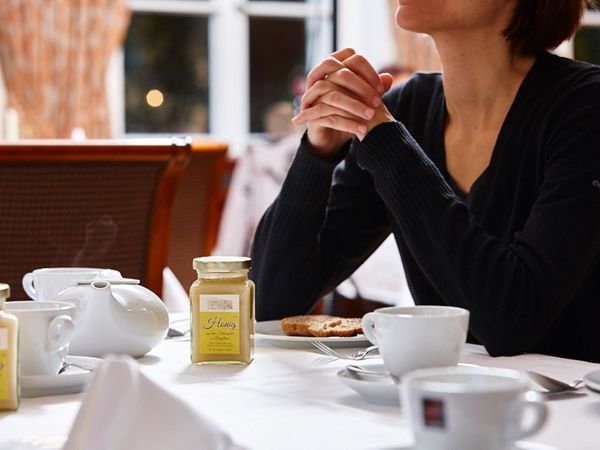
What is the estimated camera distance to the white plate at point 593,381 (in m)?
0.97

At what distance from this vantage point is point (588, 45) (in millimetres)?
6816

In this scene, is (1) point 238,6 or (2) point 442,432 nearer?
(2) point 442,432

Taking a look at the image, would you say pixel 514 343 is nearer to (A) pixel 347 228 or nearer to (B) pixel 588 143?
(B) pixel 588 143

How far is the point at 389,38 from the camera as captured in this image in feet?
20.9

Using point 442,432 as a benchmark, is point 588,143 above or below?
above

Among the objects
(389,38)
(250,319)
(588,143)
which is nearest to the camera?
(250,319)

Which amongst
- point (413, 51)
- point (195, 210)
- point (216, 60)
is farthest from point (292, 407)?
point (413, 51)

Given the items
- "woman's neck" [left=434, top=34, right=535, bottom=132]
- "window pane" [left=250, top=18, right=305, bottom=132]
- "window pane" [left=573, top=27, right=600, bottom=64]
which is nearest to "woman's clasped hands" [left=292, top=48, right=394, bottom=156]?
"woman's neck" [left=434, top=34, right=535, bottom=132]

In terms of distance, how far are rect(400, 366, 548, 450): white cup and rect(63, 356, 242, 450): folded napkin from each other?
0.15 meters

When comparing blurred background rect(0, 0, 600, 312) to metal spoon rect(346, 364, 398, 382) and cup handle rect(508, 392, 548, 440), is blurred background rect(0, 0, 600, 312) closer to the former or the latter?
metal spoon rect(346, 364, 398, 382)

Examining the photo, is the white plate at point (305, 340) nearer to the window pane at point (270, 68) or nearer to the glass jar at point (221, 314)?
the glass jar at point (221, 314)

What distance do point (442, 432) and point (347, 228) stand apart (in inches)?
43.6

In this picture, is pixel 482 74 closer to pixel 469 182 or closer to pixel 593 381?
pixel 469 182

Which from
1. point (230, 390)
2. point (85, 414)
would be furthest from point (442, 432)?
point (230, 390)
